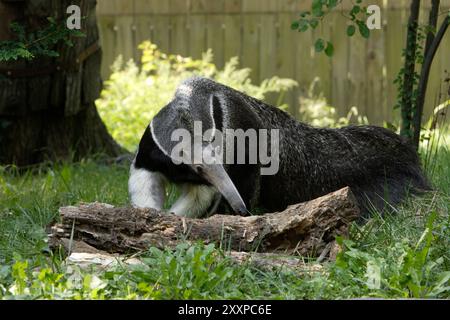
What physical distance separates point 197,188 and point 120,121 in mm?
6131

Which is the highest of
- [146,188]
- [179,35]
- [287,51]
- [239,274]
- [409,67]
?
[409,67]

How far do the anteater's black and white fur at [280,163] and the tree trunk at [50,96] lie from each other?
7.61 ft

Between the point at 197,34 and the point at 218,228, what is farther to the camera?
the point at 197,34

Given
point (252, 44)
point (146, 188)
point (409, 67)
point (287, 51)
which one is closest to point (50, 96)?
point (146, 188)

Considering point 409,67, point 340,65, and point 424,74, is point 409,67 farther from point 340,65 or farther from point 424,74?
point 340,65

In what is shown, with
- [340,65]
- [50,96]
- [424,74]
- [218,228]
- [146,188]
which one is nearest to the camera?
[218,228]

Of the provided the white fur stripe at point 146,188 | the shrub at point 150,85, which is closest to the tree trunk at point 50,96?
the shrub at point 150,85

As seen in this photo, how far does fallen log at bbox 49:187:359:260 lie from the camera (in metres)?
4.48

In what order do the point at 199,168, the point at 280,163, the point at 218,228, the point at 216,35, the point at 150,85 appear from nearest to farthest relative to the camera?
the point at 218,228 < the point at 199,168 < the point at 280,163 < the point at 150,85 < the point at 216,35

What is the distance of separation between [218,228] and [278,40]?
8.67 m

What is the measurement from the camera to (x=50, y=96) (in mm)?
7941

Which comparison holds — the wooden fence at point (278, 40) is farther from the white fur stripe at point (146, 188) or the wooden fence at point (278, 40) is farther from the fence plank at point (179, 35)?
the white fur stripe at point (146, 188)

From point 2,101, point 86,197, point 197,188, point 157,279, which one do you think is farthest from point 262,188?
point 2,101

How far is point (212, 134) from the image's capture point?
518 cm
